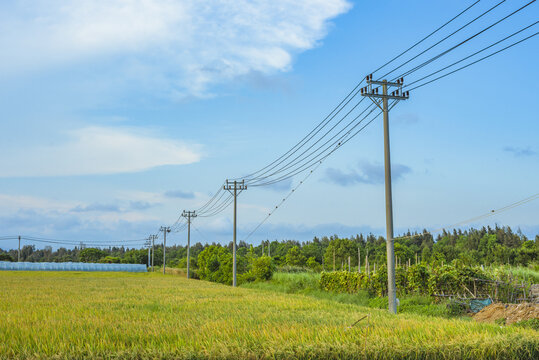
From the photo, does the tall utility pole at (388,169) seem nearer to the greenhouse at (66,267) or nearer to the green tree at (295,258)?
the green tree at (295,258)

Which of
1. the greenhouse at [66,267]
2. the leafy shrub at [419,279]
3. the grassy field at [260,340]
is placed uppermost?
the leafy shrub at [419,279]

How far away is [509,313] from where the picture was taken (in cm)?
1803

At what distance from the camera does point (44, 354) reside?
862cm

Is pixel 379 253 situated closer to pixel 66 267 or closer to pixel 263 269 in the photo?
pixel 263 269

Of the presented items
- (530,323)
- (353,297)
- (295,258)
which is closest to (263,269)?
(353,297)

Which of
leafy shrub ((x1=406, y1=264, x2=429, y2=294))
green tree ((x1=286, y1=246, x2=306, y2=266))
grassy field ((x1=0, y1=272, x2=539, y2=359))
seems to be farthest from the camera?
green tree ((x1=286, y1=246, x2=306, y2=266))

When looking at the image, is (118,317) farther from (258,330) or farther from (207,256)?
(207,256)

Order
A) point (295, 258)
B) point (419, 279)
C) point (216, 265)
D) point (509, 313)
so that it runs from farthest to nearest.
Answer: point (295, 258), point (216, 265), point (419, 279), point (509, 313)

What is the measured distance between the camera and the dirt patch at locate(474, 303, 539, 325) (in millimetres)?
17125

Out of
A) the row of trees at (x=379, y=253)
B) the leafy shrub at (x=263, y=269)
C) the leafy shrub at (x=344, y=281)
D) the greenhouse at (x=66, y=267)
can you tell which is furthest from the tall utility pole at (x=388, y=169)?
the greenhouse at (x=66, y=267)

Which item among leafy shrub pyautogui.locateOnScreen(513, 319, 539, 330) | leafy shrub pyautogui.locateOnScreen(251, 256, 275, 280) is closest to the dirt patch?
leafy shrub pyautogui.locateOnScreen(513, 319, 539, 330)

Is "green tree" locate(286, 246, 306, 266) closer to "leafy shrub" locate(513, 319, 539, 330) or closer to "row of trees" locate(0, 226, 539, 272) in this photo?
"row of trees" locate(0, 226, 539, 272)

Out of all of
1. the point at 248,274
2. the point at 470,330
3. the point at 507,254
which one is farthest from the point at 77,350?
the point at 507,254

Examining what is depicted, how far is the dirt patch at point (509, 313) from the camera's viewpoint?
1712cm
